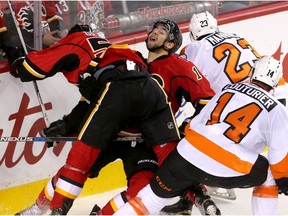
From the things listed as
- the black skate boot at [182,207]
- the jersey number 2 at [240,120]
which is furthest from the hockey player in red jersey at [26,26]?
the jersey number 2 at [240,120]

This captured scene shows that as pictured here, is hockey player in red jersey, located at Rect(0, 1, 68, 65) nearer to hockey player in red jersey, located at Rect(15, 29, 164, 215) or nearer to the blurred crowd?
the blurred crowd

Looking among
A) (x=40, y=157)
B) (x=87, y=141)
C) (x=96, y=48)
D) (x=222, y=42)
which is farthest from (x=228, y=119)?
(x=40, y=157)

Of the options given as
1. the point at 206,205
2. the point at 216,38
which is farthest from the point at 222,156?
the point at 216,38

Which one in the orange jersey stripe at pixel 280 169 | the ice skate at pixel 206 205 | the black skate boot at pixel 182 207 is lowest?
the black skate boot at pixel 182 207

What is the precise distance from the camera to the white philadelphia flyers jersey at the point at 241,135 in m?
2.65

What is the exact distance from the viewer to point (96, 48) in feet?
10.4

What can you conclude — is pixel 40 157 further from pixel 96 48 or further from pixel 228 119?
pixel 228 119

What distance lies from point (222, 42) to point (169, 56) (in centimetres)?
55

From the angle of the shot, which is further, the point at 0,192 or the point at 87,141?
the point at 0,192

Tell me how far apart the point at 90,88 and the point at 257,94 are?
0.68 metres

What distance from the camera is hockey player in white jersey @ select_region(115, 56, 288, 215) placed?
8.72ft

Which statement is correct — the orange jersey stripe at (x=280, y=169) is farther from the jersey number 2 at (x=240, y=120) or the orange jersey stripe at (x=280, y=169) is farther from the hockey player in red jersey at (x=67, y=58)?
the hockey player in red jersey at (x=67, y=58)

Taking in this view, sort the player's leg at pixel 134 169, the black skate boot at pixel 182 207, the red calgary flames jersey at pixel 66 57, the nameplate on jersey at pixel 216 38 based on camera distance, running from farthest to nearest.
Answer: the nameplate on jersey at pixel 216 38 → the black skate boot at pixel 182 207 → the red calgary flames jersey at pixel 66 57 → the player's leg at pixel 134 169

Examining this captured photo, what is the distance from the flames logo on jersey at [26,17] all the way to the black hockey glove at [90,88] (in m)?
0.80
